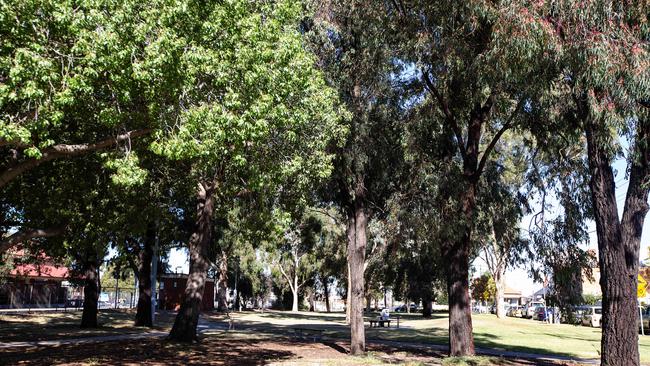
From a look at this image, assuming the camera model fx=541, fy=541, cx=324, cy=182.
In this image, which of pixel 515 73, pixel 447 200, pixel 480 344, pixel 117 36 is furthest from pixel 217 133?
pixel 480 344

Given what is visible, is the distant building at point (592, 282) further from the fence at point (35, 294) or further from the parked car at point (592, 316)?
the fence at point (35, 294)

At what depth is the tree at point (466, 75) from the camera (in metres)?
11.6

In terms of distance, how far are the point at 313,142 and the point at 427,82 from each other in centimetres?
401

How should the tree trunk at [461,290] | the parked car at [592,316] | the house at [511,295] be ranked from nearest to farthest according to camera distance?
the tree trunk at [461,290] → the parked car at [592,316] → the house at [511,295]

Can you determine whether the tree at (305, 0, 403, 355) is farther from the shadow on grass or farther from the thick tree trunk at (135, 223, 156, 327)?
the thick tree trunk at (135, 223, 156, 327)

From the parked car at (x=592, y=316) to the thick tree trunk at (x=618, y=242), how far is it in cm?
3344

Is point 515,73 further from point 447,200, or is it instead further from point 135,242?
point 135,242

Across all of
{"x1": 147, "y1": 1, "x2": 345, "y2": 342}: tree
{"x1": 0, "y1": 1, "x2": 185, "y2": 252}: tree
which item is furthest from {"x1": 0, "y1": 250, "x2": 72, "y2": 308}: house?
{"x1": 0, "y1": 1, "x2": 185, "y2": 252}: tree

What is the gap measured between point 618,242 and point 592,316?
3496cm

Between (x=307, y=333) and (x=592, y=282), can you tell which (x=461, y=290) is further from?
(x=307, y=333)

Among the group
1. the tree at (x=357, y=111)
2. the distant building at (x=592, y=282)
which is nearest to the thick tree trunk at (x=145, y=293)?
the tree at (x=357, y=111)

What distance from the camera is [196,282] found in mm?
20172

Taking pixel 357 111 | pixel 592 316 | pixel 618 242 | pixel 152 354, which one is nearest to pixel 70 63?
pixel 152 354

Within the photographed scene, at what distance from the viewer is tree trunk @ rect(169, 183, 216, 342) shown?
65.5 ft
